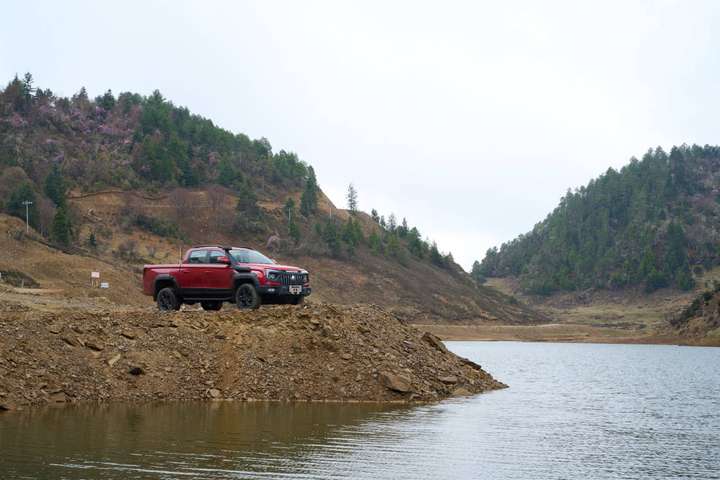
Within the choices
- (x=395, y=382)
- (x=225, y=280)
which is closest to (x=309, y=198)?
(x=225, y=280)

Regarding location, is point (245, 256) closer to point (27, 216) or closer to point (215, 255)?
point (215, 255)

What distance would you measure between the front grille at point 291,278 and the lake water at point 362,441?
5116 mm

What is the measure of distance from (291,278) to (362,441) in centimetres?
1114

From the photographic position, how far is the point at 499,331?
130 m

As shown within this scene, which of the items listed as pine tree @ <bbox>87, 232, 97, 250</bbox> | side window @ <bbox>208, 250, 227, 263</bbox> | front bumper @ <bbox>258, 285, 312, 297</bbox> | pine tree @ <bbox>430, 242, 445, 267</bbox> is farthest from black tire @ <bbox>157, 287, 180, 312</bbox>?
pine tree @ <bbox>430, 242, 445, 267</bbox>

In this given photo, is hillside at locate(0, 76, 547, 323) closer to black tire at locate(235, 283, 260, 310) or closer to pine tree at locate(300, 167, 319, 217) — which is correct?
pine tree at locate(300, 167, 319, 217)

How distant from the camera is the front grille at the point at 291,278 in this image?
31188 millimetres

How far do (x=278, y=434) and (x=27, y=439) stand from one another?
6.02 m

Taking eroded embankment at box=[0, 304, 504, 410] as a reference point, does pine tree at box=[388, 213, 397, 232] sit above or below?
above

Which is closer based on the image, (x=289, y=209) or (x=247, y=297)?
(x=247, y=297)

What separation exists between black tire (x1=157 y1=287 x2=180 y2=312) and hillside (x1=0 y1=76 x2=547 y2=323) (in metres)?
60.3

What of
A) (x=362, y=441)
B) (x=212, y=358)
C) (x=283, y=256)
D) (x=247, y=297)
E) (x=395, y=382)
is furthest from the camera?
(x=283, y=256)

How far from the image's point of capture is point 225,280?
31203 mm

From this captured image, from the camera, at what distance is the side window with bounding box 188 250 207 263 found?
3159cm
